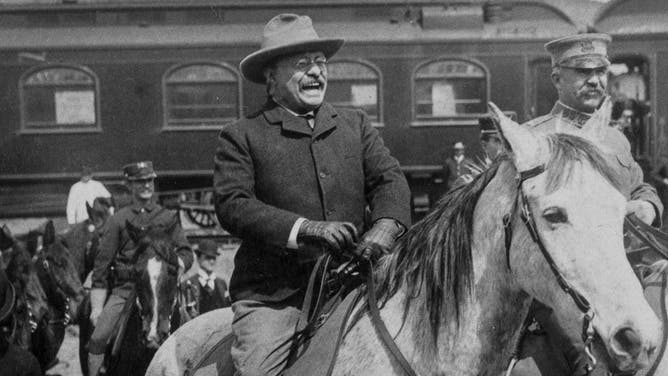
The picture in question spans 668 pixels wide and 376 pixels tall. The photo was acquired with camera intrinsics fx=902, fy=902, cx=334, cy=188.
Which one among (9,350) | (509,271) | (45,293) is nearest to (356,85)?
(45,293)

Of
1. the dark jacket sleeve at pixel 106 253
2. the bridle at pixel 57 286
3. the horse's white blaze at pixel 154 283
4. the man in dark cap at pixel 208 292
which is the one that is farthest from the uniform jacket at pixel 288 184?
the bridle at pixel 57 286

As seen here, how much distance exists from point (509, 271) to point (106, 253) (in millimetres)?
5284

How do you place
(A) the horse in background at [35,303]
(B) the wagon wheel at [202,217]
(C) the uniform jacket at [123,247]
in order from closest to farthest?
(C) the uniform jacket at [123,247]
(A) the horse in background at [35,303]
(B) the wagon wheel at [202,217]

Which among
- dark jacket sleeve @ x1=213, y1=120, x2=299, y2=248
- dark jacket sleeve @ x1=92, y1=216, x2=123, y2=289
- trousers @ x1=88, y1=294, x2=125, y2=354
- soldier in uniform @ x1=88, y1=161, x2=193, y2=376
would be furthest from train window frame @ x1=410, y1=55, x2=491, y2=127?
dark jacket sleeve @ x1=213, y1=120, x2=299, y2=248

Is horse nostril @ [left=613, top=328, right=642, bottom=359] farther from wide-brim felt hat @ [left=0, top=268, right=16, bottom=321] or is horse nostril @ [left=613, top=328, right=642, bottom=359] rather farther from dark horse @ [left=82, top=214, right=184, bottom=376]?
dark horse @ [left=82, top=214, right=184, bottom=376]

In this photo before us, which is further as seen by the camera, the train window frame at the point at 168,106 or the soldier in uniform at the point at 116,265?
the train window frame at the point at 168,106

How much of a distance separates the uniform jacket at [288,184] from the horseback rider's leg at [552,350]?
786mm

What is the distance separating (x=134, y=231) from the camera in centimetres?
734

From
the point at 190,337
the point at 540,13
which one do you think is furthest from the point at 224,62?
the point at 190,337

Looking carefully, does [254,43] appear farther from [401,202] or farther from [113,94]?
[401,202]

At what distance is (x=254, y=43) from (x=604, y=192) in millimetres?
13208

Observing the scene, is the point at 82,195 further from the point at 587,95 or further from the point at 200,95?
the point at 587,95

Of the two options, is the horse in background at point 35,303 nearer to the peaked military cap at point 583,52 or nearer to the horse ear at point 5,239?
the horse ear at point 5,239

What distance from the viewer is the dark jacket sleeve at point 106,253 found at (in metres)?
7.47
